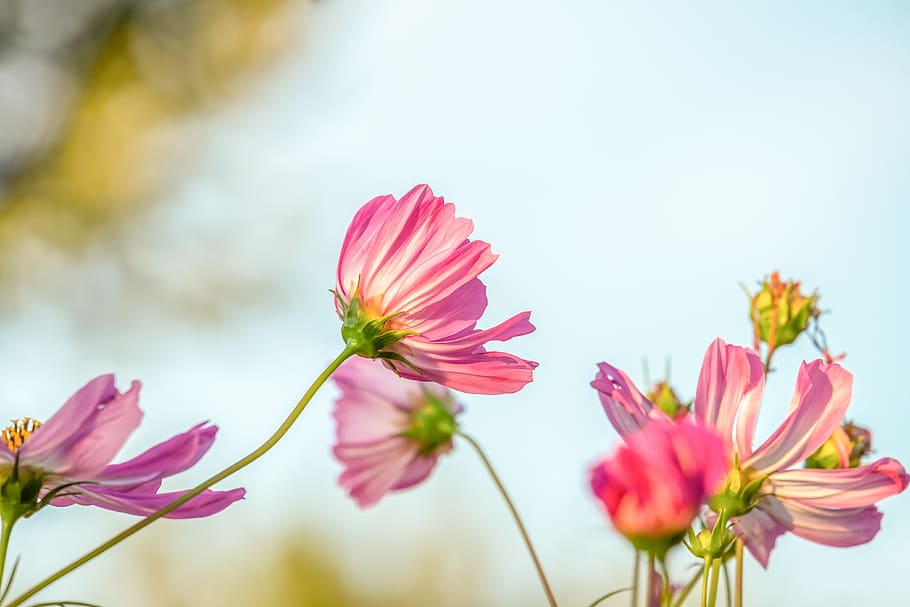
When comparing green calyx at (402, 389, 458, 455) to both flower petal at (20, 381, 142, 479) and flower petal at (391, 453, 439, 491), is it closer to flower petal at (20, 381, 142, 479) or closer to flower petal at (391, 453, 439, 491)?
flower petal at (391, 453, 439, 491)

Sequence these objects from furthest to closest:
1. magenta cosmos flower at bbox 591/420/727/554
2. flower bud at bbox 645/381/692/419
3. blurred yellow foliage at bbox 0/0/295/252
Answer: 1. blurred yellow foliage at bbox 0/0/295/252
2. flower bud at bbox 645/381/692/419
3. magenta cosmos flower at bbox 591/420/727/554

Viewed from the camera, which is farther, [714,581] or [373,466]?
[373,466]

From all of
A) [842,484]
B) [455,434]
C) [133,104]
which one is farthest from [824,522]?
A: [133,104]

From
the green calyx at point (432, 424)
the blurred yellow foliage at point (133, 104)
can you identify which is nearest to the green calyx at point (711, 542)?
the green calyx at point (432, 424)

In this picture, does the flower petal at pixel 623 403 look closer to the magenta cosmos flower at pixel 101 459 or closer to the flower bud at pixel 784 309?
the magenta cosmos flower at pixel 101 459

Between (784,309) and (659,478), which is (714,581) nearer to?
(659,478)

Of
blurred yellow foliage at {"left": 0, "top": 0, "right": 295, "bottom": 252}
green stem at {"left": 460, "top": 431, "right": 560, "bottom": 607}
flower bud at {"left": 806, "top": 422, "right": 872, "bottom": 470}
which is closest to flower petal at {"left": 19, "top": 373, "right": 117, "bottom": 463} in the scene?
green stem at {"left": 460, "top": 431, "right": 560, "bottom": 607}
